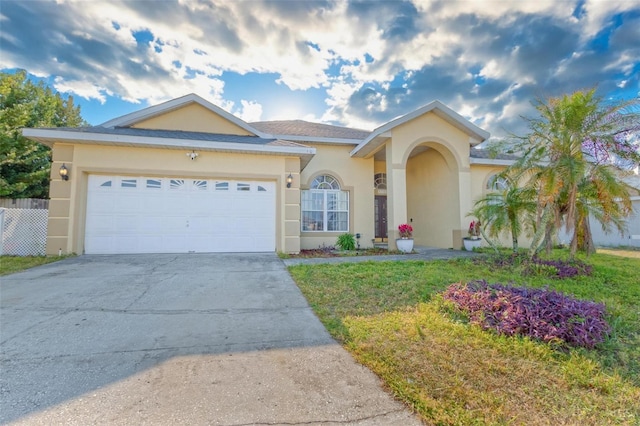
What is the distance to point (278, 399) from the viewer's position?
7.63 ft

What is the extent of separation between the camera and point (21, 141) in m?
13.6

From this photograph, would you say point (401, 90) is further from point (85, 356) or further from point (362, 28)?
point (85, 356)

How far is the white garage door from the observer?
9.16m

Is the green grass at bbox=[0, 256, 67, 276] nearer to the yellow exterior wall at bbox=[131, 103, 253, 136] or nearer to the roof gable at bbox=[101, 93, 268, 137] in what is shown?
the roof gable at bbox=[101, 93, 268, 137]

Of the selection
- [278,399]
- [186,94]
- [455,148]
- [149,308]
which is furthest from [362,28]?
[278,399]

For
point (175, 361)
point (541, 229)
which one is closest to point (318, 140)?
point (541, 229)

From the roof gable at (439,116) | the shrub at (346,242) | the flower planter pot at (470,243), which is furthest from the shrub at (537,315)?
the roof gable at (439,116)

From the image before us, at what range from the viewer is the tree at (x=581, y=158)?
6.78 meters

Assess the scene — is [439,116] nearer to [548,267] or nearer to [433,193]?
[433,193]

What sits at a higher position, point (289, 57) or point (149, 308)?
point (289, 57)

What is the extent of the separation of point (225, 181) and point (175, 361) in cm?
770

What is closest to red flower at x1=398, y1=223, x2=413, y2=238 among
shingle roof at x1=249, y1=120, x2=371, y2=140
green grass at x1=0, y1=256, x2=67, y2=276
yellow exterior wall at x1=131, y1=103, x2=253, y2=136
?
shingle roof at x1=249, y1=120, x2=371, y2=140

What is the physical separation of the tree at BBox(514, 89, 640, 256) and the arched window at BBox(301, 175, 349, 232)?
690 cm

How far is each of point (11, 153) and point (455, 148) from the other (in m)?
19.2
